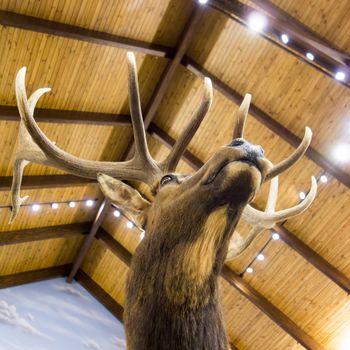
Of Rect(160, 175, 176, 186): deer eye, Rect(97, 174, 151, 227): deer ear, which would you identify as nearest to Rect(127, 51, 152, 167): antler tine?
Rect(97, 174, 151, 227): deer ear

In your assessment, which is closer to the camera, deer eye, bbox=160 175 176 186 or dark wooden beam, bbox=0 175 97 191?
deer eye, bbox=160 175 176 186

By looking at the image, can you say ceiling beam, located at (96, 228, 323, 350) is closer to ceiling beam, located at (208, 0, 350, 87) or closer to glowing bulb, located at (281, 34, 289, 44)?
ceiling beam, located at (208, 0, 350, 87)

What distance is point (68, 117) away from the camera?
877 centimetres

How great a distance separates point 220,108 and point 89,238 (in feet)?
15.5

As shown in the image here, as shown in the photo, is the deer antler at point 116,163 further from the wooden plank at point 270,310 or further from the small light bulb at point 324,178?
the wooden plank at point 270,310

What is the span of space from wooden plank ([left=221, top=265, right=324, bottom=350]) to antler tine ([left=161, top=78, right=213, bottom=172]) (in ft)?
23.4

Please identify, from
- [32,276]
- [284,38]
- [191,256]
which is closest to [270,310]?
[284,38]

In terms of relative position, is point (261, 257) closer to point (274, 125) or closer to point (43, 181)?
point (274, 125)

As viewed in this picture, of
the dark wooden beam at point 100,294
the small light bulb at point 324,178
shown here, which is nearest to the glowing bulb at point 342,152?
the small light bulb at point 324,178

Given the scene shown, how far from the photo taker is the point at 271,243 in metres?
9.98

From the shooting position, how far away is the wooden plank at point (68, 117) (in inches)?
312

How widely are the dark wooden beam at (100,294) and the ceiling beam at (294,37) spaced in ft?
24.9

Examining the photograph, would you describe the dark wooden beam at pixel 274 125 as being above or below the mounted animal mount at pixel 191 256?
below

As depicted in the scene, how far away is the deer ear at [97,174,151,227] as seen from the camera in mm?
3057
